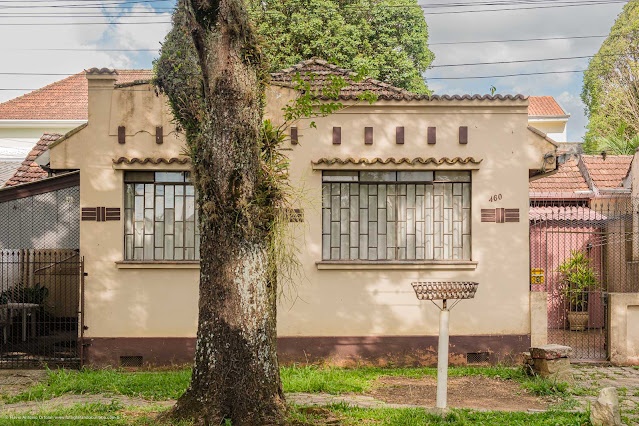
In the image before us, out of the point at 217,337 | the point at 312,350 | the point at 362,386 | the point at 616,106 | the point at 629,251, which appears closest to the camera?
the point at 217,337

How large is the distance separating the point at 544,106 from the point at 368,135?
26.4 m

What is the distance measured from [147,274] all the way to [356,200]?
11.9 ft

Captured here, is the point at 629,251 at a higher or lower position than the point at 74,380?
higher

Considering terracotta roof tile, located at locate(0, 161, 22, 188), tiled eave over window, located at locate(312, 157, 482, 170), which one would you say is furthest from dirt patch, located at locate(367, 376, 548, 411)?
terracotta roof tile, located at locate(0, 161, 22, 188)

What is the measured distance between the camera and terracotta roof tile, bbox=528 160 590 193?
17391mm

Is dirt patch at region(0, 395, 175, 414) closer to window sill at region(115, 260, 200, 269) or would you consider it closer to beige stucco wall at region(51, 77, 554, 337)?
beige stucco wall at region(51, 77, 554, 337)

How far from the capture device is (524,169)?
11031 millimetres

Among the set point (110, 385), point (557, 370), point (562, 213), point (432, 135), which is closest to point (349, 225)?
point (432, 135)

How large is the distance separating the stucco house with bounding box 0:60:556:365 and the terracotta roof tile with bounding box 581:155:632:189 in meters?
7.34

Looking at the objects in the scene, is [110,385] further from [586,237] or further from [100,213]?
[586,237]

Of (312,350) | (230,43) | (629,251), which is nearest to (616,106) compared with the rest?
(629,251)

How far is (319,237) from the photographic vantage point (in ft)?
35.7

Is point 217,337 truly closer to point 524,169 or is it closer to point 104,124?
point 104,124

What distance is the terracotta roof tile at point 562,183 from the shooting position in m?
17.4
